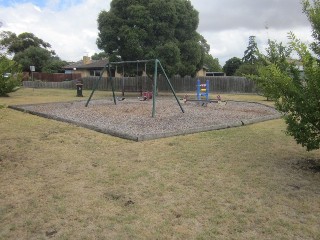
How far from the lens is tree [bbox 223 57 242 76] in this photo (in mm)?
48203

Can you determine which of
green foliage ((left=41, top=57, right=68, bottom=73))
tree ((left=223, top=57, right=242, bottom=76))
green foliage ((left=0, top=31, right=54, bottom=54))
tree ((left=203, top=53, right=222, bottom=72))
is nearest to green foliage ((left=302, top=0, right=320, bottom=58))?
tree ((left=223, top=57, right=242, bottom=76))

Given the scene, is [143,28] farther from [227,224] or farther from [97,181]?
[227,224]

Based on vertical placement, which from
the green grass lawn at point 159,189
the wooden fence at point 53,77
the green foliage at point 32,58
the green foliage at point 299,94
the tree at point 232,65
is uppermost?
the green foliage at point 32,58

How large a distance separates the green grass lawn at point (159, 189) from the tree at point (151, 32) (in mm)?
16291

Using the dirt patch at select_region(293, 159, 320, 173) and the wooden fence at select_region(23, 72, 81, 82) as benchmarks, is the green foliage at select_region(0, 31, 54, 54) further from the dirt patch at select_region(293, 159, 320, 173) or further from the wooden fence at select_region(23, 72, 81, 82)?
the dirt patch at select_region(293, 159, 320, 173)

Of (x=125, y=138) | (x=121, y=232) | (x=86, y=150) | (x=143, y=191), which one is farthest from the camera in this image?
(x=125, y=138)

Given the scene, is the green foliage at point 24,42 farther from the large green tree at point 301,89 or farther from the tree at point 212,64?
the large green tree at point 301,89

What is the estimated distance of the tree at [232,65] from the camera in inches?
1898

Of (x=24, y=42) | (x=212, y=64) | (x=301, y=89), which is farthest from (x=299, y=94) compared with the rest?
(x=212, y=64)

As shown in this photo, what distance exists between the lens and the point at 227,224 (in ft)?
11.1

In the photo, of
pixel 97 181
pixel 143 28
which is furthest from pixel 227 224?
pixel 143 28

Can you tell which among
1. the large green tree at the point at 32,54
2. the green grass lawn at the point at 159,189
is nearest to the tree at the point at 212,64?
the large green tree at the point at 32,54

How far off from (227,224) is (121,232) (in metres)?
1.13

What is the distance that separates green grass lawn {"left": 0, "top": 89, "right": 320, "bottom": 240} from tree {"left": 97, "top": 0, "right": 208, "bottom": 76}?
16.3m
